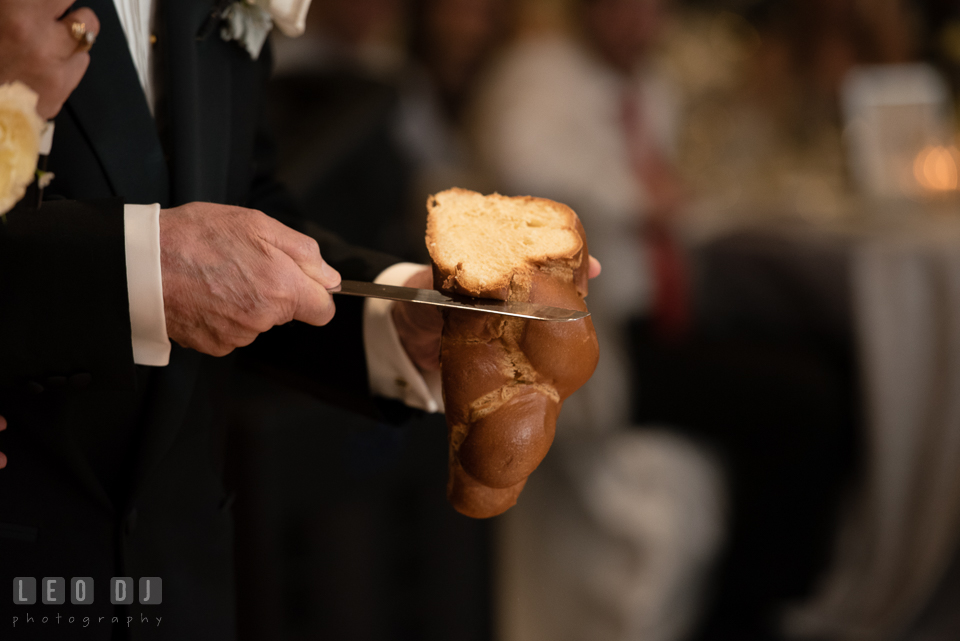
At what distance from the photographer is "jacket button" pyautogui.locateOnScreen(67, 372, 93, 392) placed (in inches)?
15.8

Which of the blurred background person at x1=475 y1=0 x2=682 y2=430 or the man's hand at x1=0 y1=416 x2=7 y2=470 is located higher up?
the blurred background person at x1=475 y1=0 x2=682 y2=430

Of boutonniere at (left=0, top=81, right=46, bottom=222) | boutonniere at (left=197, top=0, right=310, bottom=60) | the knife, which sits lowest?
the knife

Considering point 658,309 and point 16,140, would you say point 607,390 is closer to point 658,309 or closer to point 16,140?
point 658,309

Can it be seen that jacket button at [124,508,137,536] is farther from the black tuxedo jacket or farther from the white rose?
the white rose

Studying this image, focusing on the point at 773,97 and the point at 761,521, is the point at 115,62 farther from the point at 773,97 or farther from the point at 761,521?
the point at 773,97

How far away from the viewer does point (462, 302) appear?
440mm

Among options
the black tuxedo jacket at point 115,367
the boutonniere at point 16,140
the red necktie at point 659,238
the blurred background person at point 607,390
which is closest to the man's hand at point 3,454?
the black tuxedo jacket at point 115,367

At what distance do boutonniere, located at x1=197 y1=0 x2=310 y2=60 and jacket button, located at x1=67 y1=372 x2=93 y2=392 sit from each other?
9.5 inches

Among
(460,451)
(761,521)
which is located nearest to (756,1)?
(761,521)

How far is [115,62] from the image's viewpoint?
0.45 meters

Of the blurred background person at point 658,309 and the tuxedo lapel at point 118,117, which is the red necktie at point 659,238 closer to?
the blurred background person at point 658,309

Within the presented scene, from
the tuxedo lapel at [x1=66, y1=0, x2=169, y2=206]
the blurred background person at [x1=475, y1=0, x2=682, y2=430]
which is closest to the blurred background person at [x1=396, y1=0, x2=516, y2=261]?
the blurred background person at [x1=475, y1=0, x2=682, y2=430]

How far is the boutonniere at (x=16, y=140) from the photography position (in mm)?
359

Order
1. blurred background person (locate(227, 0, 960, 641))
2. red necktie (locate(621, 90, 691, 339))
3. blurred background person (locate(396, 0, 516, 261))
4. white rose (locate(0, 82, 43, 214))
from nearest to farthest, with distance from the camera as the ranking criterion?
white rose (locate(0, 82, 43, 214)) → blurred background person (locate(227, 0, 960, 641)) → red necktie (locate(621, 90, 691, 339)) → blurred background person (locate(396, 0, 516, 261))
